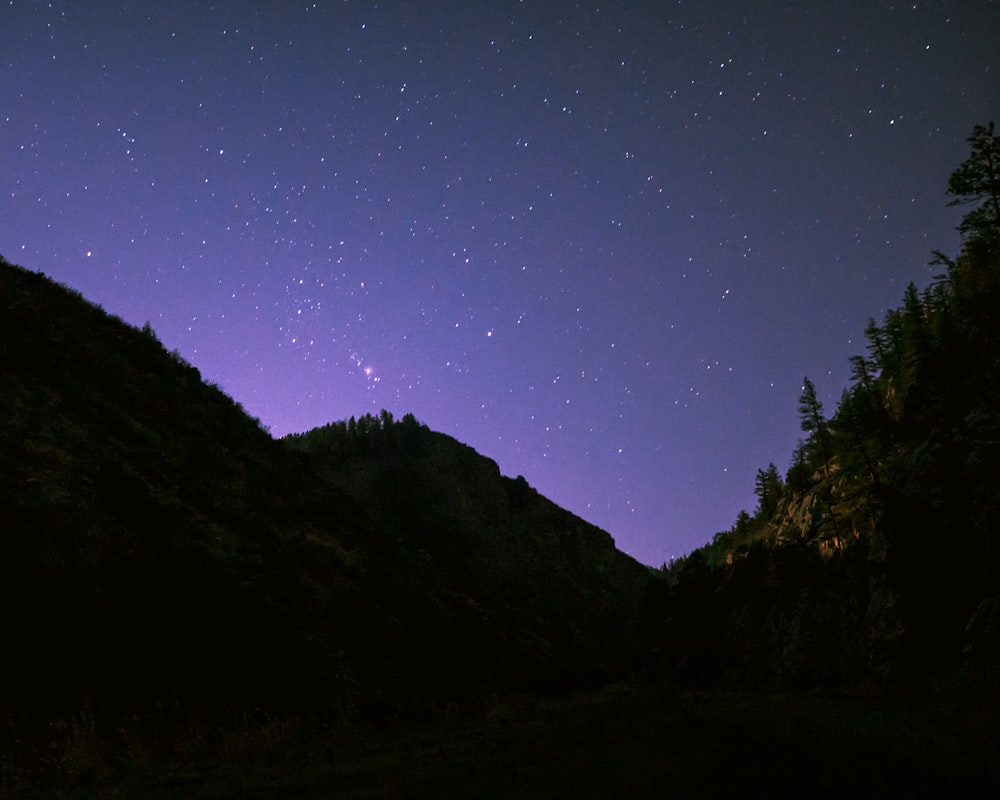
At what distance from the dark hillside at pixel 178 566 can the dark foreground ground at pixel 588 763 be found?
2102 millimetres

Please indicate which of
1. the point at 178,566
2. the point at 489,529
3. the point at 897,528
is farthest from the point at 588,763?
the point at 489,529

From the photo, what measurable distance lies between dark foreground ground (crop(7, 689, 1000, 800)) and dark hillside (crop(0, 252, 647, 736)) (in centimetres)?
210

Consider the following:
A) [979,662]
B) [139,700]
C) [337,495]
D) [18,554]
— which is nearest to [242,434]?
[337,495]

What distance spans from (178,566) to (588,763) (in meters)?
10.8

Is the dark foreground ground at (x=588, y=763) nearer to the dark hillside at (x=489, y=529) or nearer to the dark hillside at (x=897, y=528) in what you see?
the dark hillside at (x=897, y=528)

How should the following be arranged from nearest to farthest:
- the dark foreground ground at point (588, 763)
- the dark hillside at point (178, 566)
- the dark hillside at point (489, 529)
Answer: the dark foreground ground at point (588, 763) < the dark hillside at point (178, 566) < the dark hillside at point (489, 529)

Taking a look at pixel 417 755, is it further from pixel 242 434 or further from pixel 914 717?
pixel 242 434

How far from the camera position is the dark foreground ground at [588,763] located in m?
5.05

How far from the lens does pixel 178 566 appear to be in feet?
43.8

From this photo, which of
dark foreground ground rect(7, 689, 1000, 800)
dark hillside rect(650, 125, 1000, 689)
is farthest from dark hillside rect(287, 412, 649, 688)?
dark foreground ground rect(7, 689, 1000, 800)

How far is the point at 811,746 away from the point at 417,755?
4.74m

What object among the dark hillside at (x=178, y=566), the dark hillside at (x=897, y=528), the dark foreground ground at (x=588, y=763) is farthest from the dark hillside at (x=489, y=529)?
the dark foreground ground at (x=588, y=763)

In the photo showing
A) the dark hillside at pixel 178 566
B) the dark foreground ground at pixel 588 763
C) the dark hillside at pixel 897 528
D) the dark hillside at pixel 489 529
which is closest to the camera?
the dark foreground ground at pixel 588 763

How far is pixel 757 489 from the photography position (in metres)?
52.1
